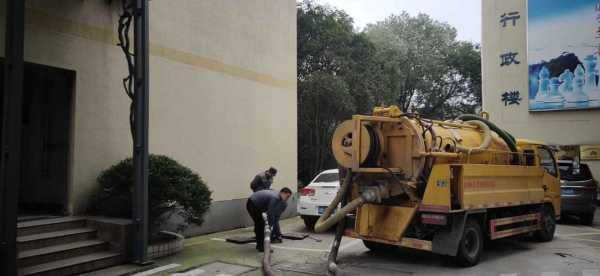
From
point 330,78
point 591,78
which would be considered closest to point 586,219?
point 591,78

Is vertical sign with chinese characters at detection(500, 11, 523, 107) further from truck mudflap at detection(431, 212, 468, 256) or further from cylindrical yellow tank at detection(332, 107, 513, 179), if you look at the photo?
truck mudflap at detection(431, 212, 468, 256)

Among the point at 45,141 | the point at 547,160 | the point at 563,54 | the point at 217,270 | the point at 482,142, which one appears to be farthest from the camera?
the point at 563,54

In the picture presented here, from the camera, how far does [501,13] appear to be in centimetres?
1978

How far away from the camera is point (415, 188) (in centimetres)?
707

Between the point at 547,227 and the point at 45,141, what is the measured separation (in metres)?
10.0

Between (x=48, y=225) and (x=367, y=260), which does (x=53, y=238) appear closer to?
(x=48, y=225)

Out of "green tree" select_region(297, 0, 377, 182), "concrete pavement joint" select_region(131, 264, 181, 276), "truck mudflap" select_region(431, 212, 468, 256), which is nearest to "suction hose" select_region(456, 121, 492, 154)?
"truck mudflap" select_region(431, 212, 468, 256)

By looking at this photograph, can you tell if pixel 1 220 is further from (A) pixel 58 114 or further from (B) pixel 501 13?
(B) pixel 501 13

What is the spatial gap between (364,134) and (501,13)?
15.7 metres

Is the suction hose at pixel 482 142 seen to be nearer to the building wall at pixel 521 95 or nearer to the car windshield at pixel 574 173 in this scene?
the car windshield at pixel 574 173

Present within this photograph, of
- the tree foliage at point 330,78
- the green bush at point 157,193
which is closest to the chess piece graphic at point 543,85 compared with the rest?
the tree foliage at point 330,78

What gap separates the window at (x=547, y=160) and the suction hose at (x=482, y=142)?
2.48 metres

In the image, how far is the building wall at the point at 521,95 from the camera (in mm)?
17828

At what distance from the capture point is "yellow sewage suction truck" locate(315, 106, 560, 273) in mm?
6945
